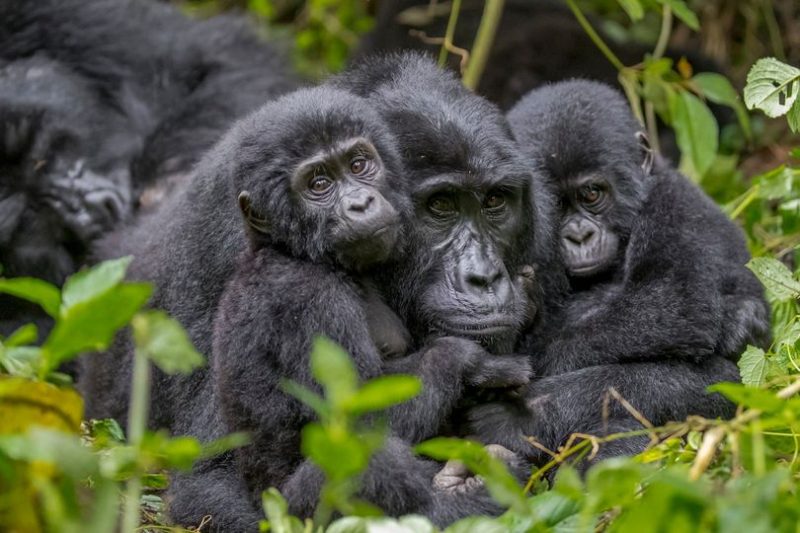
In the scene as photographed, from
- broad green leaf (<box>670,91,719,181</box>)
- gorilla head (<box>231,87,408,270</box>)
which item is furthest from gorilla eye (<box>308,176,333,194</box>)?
broad green leaf (<box>670,91,719,181</box>)

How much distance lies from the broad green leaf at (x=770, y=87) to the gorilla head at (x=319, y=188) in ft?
3.89

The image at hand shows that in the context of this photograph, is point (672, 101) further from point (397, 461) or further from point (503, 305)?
point (397, 461)

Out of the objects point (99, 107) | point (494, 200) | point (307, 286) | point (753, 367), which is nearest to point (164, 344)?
point (307, 286)

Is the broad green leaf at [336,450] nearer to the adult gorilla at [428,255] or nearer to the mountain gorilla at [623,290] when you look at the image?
the adult gorilla at [428,255]

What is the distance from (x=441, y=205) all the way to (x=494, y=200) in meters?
0.17

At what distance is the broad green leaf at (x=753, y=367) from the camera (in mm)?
3248

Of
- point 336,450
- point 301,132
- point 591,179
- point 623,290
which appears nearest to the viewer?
point 336,450

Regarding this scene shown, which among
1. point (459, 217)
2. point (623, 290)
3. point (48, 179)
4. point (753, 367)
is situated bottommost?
point (48, 179)

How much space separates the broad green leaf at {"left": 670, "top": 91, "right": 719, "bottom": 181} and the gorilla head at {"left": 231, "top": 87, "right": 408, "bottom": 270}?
73.1 inches

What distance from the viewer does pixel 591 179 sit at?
3994 mm

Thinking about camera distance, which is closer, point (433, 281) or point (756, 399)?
point (756, 399)

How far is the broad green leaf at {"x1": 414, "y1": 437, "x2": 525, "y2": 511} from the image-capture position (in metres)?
2.15

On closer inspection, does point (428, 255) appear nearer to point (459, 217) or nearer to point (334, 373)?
point (459, 217)

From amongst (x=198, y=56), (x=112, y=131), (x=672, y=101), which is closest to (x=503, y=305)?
(x=672, y=101)
